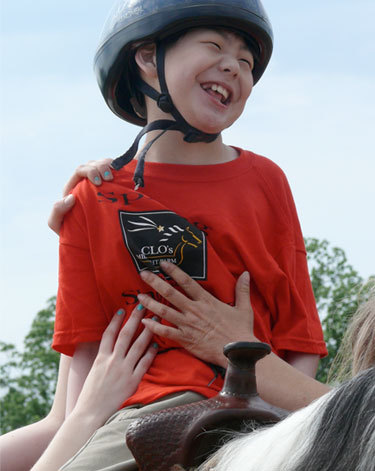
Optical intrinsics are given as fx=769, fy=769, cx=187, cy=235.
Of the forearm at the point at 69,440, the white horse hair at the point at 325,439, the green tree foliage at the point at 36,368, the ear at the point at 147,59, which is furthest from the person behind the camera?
the green tree foliage at the point at 36,368

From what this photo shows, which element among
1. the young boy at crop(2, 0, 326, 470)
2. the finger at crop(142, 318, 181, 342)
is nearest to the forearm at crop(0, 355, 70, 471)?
the young boy at crop(2, 0, 326, 470)

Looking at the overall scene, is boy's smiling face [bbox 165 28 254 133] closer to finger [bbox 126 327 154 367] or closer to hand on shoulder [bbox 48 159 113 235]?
hand on shoulder [bbox 48 159 113 235]

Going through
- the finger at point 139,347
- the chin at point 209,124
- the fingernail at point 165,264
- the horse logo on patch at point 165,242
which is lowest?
the finger at point 139,347

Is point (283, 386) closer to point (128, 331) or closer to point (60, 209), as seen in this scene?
point (128, 331)

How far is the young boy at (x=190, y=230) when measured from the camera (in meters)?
2.79

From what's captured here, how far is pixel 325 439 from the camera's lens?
155cm

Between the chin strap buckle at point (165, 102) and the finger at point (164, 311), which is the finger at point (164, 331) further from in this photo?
the chin strap buckle at point (165, 102)

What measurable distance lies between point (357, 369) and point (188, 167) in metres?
1.13

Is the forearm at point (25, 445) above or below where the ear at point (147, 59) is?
below

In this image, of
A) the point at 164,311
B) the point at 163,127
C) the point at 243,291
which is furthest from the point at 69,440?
the point at 163,127

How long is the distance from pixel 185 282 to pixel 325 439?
51.6 inches

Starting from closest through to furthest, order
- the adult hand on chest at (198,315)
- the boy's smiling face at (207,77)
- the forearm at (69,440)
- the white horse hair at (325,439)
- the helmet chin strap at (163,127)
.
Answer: the white horse hair at (325,439)
the forearm at (69,440)
the adult hand on chest at (198,315)
the boy's smiling face at (207,77)
the helmet chin strap at (163,127)

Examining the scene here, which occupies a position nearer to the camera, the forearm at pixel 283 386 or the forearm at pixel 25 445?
the forearm at pixel 283 386

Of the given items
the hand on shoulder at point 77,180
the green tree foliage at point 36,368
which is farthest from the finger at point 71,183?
the green tree foliage at point 36,368
